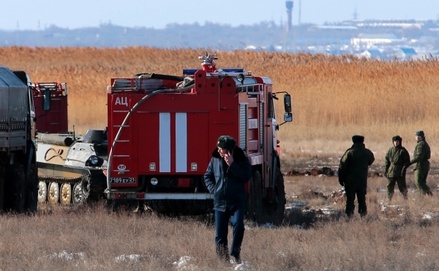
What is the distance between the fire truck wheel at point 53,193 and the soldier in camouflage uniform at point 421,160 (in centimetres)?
686

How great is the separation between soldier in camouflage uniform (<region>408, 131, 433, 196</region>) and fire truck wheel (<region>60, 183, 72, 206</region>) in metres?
6.73

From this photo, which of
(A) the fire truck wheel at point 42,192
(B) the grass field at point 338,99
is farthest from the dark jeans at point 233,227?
(B) the grass field at point 338,99

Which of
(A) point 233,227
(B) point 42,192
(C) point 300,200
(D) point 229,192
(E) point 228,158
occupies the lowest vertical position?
(C) point 300,200

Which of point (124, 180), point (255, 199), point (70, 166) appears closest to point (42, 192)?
point (70, 166)

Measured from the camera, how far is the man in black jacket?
14.2 m

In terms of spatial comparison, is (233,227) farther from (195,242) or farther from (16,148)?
(16,148)

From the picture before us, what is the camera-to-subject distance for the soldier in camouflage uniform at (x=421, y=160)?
25.2 m

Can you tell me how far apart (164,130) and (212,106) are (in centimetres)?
82

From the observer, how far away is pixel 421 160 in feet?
83.0

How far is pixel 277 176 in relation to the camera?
22562mm

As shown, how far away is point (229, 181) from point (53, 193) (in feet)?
32.9

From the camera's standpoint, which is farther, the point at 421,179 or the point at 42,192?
the point at 421,179

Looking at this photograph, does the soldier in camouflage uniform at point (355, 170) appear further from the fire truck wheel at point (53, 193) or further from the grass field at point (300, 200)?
the fire truck wheel at point (53, 193)

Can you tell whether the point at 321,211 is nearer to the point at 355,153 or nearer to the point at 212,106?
the point at 355,153
